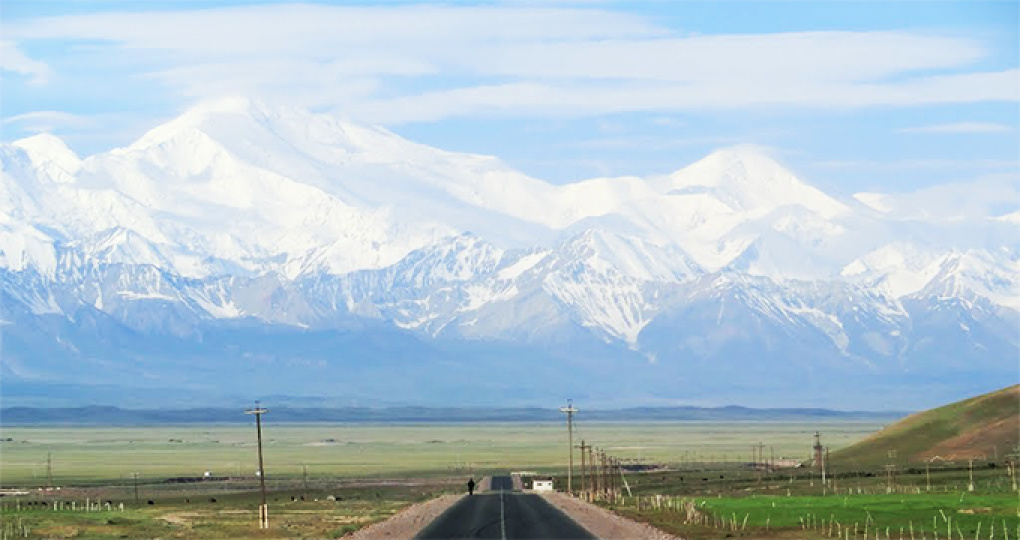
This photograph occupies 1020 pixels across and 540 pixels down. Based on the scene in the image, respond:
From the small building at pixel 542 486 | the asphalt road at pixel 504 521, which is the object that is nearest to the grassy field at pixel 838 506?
the asphalt road at pixel 504 521

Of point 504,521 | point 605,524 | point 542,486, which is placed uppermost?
point 504,521

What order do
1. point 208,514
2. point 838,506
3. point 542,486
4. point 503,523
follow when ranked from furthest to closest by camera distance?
point 542,486 < point 208,514 < point 838,506 < point 503,523

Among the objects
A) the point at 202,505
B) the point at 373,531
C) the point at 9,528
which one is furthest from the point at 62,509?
the point at 373,531

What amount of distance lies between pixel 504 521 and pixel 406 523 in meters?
7.18

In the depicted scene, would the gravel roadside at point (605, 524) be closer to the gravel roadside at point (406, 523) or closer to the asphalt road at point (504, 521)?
the asphalt road at point (504, 521)

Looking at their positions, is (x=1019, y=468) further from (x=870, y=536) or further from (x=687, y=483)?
(x=870, y=536)

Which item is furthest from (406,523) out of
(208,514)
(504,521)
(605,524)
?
(208,514)

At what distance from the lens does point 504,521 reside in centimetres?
10256

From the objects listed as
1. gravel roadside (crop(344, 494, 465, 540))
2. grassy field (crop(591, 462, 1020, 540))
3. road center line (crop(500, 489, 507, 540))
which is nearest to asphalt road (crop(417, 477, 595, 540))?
road center line (crop(500, 489, 507, 540))

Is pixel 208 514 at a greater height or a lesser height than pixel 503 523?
lesser

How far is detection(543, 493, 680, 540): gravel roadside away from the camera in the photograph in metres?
92.0

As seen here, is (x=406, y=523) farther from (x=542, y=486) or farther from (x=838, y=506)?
(x=542, y=486)

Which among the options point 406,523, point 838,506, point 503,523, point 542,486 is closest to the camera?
point 503,523

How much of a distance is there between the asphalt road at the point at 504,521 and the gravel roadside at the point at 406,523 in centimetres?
72
